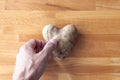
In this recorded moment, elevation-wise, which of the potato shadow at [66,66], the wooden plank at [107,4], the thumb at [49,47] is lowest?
the potato shadow at [66,66]

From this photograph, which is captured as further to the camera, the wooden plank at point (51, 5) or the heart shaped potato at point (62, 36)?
the wooden plank at point (51, 5)

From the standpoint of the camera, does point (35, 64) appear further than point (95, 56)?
No

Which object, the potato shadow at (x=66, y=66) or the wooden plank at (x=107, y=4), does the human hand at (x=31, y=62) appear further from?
the wooden plank at (x=107, y=4)

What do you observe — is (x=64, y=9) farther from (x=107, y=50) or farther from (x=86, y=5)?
(x=107, y=50)

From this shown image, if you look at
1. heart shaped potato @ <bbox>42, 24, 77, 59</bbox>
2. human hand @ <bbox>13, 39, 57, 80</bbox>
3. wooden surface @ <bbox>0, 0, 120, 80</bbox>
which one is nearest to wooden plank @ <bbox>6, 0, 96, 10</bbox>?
wooden surface @ <bbox>0, 0, 120, 80</bbox>

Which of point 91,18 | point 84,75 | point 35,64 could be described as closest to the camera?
point 35,64

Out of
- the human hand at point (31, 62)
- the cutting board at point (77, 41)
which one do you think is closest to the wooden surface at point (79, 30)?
the cutting board at point (77, 41)

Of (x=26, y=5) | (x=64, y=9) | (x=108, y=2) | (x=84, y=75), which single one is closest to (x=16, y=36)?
(x=26, y=5)
